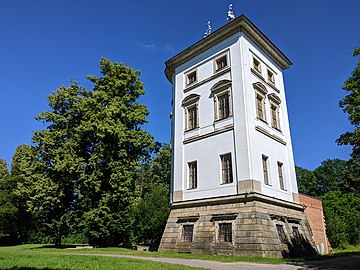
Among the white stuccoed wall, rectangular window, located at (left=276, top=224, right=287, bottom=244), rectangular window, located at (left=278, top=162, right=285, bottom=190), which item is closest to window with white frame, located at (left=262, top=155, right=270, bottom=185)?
the white stuccoed wall

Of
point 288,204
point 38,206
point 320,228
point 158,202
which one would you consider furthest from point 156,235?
point 320,228

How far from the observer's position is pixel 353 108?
10289 millimetres

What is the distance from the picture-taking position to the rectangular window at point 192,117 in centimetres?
2112

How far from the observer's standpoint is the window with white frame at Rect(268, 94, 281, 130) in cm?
2080

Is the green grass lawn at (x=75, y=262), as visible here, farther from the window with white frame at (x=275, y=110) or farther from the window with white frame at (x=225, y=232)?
the window with white frame at (x=275, y=110)

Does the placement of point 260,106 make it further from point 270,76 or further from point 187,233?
point 187,233

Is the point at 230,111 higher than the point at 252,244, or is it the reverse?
the point at 230,111

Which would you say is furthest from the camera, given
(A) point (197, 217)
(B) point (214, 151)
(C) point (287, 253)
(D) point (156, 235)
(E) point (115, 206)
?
(D) point (156, 235)

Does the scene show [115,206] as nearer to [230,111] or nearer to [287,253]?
[230,111]

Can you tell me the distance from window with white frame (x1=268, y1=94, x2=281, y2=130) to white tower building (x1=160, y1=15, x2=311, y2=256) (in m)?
0.08

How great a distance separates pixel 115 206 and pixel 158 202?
3.96 meters

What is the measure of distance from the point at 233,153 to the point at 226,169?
116 centimetres

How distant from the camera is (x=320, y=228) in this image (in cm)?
2355

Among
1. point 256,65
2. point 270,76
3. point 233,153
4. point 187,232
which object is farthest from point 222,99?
point 187,232
